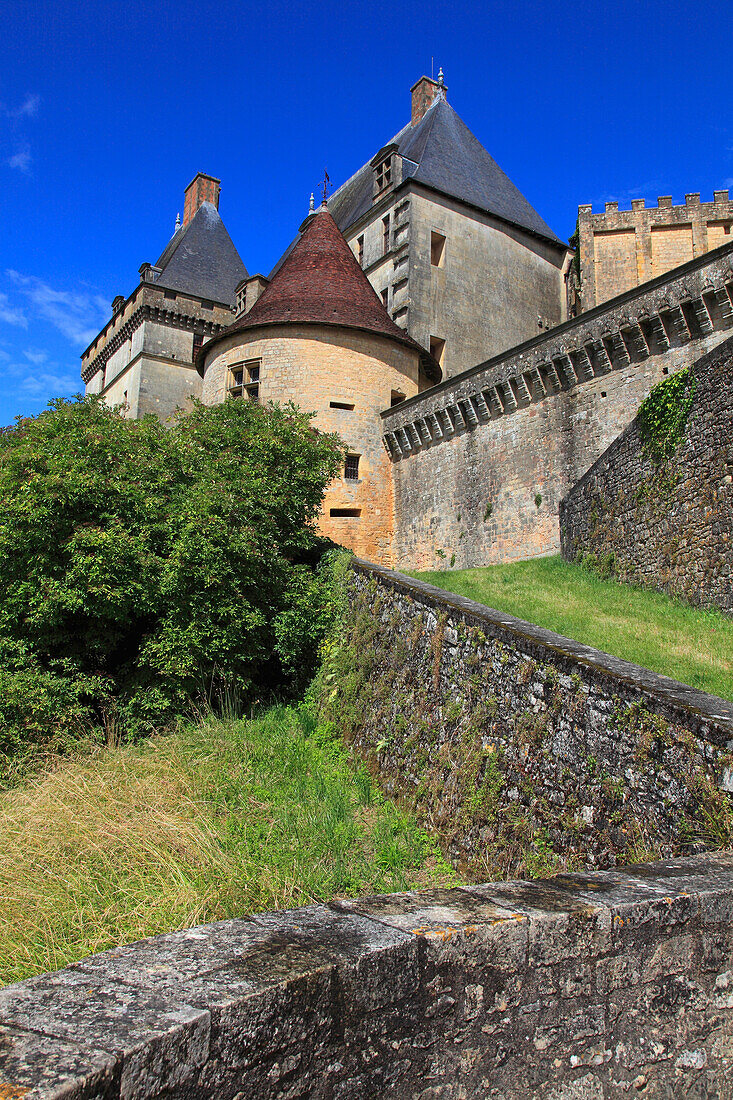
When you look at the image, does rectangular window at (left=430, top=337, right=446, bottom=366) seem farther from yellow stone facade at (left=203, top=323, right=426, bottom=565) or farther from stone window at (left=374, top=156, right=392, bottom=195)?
stone window at (left=374, top=156, right=392, bottom=195)

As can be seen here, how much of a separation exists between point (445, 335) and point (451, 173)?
7149 millimetres

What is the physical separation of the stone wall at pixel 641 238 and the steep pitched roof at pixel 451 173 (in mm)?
2979

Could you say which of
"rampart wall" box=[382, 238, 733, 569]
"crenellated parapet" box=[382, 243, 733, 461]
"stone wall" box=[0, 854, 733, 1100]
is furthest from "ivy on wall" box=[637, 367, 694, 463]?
"stone wall" box=[0, 854, 733, 1100]

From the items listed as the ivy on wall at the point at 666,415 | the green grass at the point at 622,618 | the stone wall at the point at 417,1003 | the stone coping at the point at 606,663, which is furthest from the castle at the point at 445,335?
the stone wall at the point at 417,1003

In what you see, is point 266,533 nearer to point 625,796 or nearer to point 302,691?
point 302,691

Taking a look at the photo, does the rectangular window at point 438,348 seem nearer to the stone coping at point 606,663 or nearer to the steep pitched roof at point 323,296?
the steep pitched roof at point 323,296

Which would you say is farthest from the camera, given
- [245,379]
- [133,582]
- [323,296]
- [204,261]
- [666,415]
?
[204,261]

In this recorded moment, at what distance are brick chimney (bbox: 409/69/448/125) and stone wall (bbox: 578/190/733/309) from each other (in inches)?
350

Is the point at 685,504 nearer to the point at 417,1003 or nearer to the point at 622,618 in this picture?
the point at 622,618

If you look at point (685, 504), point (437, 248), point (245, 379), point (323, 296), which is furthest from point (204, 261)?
A: point (685, 504)

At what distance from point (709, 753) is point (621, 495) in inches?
320

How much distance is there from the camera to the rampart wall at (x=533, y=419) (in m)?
13.2

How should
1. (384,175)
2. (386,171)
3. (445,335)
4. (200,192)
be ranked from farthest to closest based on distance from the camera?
(200,192) → (384,175) → (386,171) → (445,335)

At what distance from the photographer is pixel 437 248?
2528 centimetres
